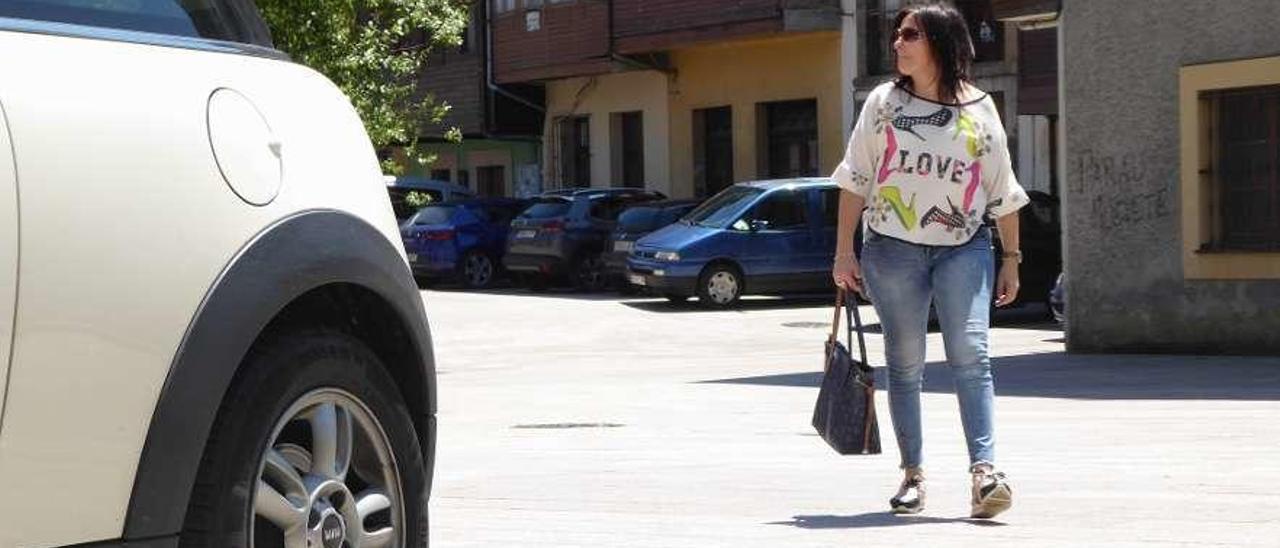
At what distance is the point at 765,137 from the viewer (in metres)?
40.6

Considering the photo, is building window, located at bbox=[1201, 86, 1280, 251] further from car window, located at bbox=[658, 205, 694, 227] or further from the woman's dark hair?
car window, located at bbox=[658, 205, 694, 227]

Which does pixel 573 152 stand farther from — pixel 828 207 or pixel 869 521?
pixel 869 521

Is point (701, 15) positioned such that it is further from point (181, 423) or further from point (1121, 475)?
point (181, 423)

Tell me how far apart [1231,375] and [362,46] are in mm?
15664

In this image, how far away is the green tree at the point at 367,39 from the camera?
87.8 ft

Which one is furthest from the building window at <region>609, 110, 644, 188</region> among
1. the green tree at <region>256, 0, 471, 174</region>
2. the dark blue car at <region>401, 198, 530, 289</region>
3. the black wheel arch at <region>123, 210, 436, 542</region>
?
the black wheel arch at <region>123, 210, 436, 542</region>

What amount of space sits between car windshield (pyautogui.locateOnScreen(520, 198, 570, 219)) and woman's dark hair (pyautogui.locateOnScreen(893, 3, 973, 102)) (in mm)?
27359

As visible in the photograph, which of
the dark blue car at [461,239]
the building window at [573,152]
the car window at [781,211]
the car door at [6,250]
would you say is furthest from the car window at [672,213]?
the car door at [6,250]

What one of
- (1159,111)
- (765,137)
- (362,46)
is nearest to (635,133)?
(765,137)

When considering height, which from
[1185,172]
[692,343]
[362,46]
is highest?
[362,46]

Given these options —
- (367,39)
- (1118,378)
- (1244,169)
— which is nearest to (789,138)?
(367,39)

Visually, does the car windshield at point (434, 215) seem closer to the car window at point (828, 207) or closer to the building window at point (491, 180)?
the car window at point (828, 207)

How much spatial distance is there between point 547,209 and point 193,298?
31.5 m

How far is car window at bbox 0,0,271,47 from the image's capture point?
13.0 ft
